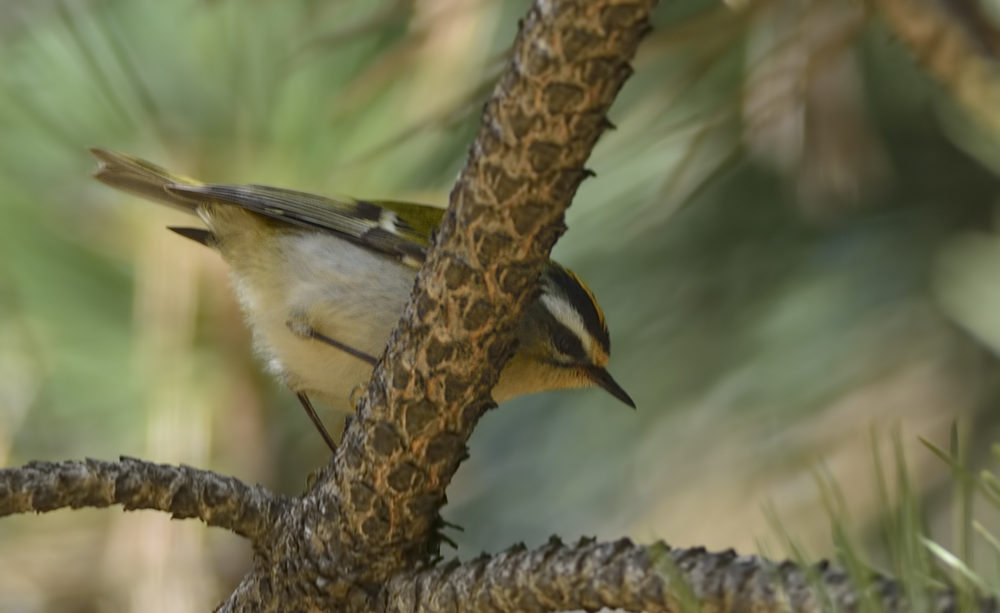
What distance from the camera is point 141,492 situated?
93 centimetres

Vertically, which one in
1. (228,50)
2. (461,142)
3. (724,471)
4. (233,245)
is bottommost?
(724,471)

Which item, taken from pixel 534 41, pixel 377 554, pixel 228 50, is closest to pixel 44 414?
pixel 228 50

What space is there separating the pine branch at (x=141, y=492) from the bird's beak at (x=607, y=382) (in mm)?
637

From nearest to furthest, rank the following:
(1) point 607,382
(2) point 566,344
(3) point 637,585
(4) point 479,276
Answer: (3) point 637,585, (4) point 479,276, (1) point 607,382, (2) point 566,344

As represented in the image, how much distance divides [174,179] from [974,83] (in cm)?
126

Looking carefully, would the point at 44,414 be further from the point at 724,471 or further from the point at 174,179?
the point at 724,471

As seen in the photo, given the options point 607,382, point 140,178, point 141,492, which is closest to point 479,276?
point 141,492

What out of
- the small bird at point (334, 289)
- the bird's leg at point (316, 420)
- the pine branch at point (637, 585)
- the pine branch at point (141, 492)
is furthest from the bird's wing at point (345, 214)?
the pine branch at point (637, 585)

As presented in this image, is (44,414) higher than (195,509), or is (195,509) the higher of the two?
(44,414)

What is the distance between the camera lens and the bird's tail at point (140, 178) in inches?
59.4

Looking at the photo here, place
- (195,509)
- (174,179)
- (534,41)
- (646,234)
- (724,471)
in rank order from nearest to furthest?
(534,41) → (195,509) → (724,471) → (646,234) → (174,179)

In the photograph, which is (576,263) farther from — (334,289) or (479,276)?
(479,276)

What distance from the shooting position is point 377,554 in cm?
99

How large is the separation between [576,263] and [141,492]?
0.89m
